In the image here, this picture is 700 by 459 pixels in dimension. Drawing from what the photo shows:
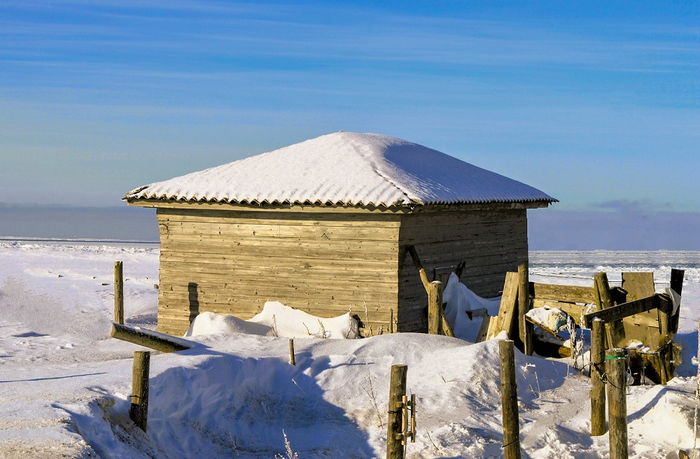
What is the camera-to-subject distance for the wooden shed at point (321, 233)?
15.9m

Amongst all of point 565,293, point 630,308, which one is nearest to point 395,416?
point 630,308

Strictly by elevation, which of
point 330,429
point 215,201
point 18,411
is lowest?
point 330,429

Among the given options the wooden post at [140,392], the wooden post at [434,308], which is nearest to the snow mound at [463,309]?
the wooden post at [434,308]

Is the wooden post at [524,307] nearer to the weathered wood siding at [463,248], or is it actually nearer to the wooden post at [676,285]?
the weathered wood siding at [463,248]

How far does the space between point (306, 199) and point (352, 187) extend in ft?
3.28

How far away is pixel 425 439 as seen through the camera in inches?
412

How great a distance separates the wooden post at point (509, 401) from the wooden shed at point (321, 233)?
6.03 m

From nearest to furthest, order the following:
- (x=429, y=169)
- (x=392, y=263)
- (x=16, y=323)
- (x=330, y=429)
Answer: (x=330, y=429) < (x=392, y=263) < (x=429, y=169) < (x=16, y=323)

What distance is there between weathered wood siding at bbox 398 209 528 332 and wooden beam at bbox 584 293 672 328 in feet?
15.0

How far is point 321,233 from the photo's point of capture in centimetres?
1636

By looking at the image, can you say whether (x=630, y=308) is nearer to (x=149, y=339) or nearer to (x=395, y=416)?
(x=395, y=416)

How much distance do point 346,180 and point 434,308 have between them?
3.63 meters

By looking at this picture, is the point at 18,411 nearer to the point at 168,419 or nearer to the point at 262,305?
the point at 168,419

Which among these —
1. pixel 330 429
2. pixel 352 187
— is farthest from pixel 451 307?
pixel 330 429
